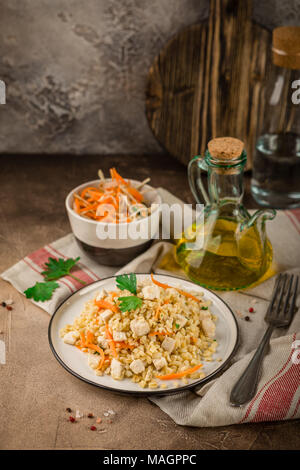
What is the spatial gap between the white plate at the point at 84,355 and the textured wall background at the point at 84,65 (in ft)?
2.98

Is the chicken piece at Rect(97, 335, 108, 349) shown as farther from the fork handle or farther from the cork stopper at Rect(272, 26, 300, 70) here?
the cork stopper at Rect(272, 26, 300, 70)

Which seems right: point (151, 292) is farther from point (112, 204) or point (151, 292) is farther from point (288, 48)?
point (288, 48)

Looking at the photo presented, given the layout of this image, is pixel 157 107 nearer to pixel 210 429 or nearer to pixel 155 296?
pixel 155 296

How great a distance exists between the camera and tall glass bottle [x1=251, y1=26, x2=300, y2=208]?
1522 mm

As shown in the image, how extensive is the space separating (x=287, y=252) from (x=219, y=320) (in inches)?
14.3

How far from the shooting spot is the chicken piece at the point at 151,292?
1.13 meters

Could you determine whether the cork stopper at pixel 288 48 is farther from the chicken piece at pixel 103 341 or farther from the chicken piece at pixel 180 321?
the chicken piece at pixel 103 341

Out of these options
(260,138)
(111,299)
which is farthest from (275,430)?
(260,138)

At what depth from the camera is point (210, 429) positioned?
3.19 ft

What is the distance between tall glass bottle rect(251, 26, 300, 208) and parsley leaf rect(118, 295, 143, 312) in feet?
2.11

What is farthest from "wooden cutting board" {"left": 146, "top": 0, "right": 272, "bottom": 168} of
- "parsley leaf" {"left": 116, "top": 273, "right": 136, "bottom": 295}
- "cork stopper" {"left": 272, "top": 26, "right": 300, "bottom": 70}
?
"parsley leaf" {"left": 116, "top": 273, "right": 136, "bottom": 295}

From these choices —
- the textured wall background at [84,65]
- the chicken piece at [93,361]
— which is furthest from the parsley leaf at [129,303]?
the textured wall background at [84,65]

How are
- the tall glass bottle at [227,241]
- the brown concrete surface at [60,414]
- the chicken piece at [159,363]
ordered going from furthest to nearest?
the tall glass bottle at [227,241]
the chicken piece at [159,363]
the brown concrete surface at [60,414]

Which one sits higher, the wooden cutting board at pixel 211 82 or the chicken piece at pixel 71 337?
the wooden cutting board at pixel 211 82
